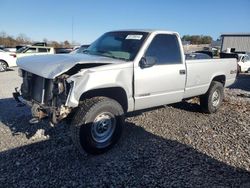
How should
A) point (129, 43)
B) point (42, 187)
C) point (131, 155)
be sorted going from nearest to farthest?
point (42, 187) → point (131, 155) → point (129, 43)

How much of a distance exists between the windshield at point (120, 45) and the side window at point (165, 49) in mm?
257

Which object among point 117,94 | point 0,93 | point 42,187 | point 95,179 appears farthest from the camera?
point 0,93

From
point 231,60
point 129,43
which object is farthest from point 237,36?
point 129,43

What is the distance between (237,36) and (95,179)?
4781cm

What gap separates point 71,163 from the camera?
4336mm

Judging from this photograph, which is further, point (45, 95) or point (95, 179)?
point (45, 95)

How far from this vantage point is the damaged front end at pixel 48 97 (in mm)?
4297

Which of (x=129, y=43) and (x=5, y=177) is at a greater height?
(x=129, y=43)

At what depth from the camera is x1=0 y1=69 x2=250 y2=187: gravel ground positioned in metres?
3.90

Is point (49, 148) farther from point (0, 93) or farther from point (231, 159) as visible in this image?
point (0, 93)

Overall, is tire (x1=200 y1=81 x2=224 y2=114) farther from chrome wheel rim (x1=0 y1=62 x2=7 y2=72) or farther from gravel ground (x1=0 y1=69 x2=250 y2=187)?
chrome wheel rim (x1=0 y1=62 x2=7 y2=72)

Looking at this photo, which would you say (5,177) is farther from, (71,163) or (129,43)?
(129,43)

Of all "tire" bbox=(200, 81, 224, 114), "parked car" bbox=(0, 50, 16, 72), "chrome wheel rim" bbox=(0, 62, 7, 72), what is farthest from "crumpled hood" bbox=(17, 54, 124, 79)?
"chrome wheel rim" bbox=(0, 62, 7, 72)

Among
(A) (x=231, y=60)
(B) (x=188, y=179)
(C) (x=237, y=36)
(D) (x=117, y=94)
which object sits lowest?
(B) (x=188, y=179)
